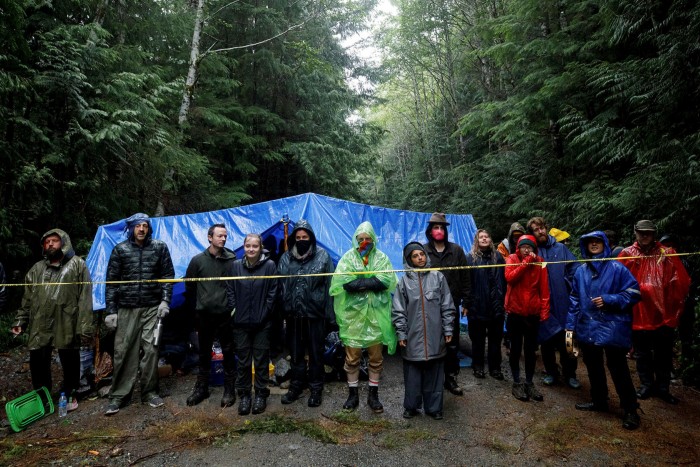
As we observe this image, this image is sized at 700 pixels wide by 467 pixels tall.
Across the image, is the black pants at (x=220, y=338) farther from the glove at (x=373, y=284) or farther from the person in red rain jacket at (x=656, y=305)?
the person in red rain jacket at (x=656, y=305)

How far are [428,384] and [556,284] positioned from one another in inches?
89.2

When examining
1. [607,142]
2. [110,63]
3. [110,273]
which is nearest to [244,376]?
[110,273]

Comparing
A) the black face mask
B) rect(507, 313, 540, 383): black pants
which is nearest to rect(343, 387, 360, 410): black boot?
the black face mask

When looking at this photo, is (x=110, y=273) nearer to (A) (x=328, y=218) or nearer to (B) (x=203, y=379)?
(B) (x=203, y=379)

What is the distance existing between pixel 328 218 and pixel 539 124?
6.41 meters

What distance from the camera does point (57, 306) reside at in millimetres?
3887

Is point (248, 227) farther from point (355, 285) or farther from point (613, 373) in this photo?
point (613, 373)

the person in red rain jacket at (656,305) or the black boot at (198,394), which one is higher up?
the person in red rain jacket at (656,305)

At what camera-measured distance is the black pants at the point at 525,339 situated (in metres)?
3.92

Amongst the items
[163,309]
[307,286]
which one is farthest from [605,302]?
[163,309]

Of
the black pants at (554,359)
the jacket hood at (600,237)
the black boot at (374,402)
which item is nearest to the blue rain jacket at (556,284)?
the black pants at (554,359)

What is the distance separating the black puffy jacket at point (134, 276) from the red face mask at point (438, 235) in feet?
10.9

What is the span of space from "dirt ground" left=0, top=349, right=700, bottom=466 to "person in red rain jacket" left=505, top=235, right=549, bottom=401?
0.31 m

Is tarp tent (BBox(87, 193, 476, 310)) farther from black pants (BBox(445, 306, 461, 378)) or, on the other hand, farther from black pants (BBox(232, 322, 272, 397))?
black pants (BBox(445, 306, 461, 378))
